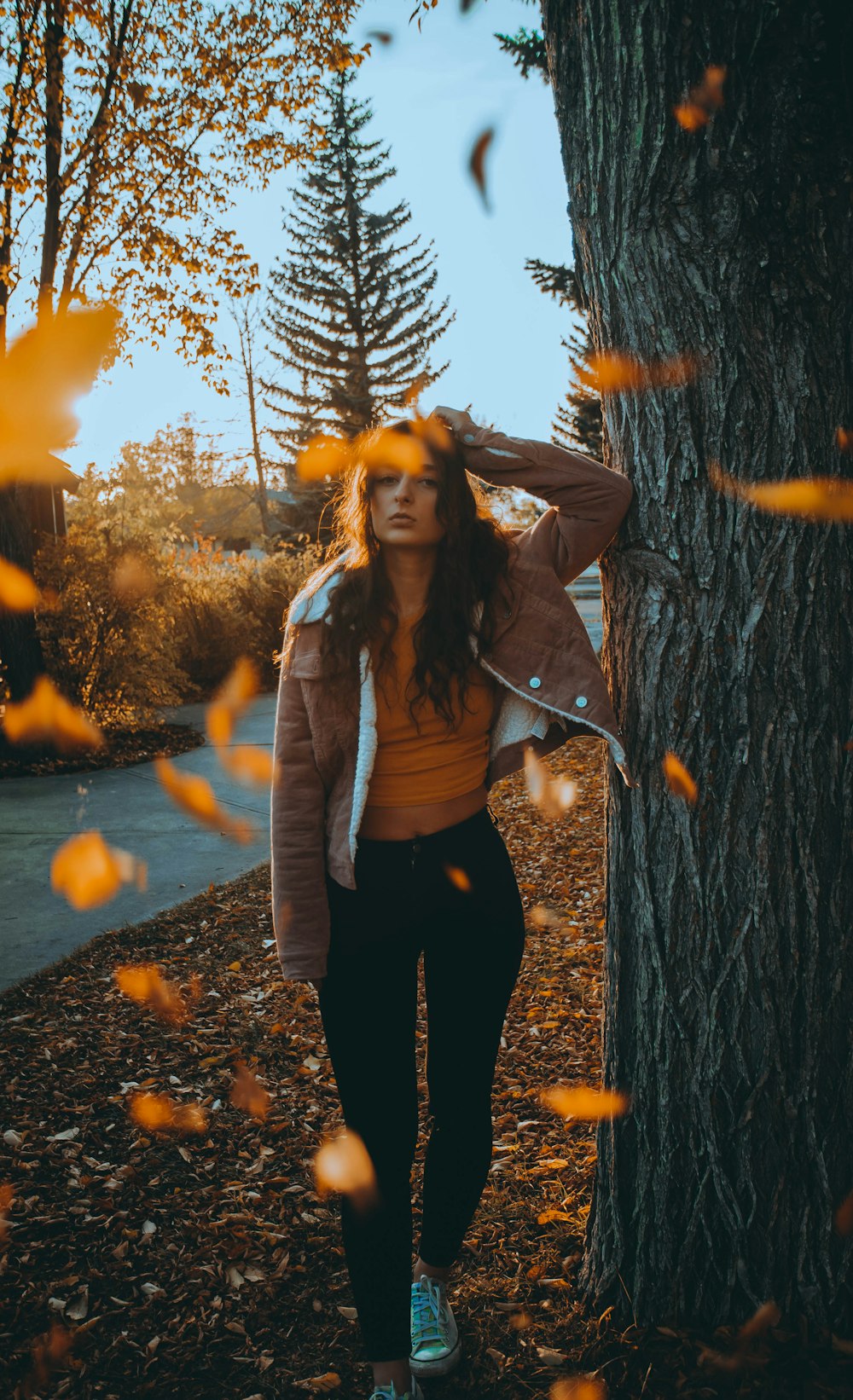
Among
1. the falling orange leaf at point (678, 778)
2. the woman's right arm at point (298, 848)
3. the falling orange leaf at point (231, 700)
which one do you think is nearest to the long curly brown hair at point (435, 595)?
the woman's right arm at point (298, 848)

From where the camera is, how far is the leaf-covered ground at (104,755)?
8070 mm

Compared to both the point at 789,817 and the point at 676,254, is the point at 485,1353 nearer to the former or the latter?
the point at 789,817

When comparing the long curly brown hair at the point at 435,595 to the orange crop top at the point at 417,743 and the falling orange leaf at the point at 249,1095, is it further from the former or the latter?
the falling orange leaf at the point at 249,1095

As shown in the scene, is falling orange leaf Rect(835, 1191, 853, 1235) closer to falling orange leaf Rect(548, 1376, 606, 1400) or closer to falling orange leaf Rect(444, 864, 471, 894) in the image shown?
falling orange leaf Rect(548, 1376, 606, 1400)

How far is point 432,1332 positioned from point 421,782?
1.33 metres

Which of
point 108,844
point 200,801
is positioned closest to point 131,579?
point 200,801

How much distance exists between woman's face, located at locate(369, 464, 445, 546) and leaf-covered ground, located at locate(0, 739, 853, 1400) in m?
1.92

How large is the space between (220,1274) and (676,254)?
2.73 m

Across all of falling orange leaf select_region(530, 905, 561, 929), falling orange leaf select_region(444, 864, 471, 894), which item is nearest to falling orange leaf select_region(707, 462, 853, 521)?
falling orange leaf select_region(444, 864, 471, 894)

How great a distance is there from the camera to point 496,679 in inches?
88.7

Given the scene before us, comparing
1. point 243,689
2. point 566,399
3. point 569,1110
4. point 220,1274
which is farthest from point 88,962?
point 566,399

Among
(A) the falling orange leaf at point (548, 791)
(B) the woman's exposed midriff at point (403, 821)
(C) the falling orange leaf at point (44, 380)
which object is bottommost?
(A) the falling orange leaf at point (548, 791)

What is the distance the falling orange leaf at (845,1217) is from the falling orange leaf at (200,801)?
14.7ft

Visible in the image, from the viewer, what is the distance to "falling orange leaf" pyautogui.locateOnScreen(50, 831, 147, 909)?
5000 mm
